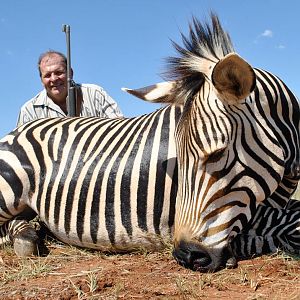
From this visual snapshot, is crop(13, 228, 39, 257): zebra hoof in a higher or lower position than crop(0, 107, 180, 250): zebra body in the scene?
lower

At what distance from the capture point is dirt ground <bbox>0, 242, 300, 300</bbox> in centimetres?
209

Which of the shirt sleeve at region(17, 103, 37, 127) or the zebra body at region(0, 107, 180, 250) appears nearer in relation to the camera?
the zebra body at region(0, 107, 180, 250)

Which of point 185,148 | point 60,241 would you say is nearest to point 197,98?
point 185,148

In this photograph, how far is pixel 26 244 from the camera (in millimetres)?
3205

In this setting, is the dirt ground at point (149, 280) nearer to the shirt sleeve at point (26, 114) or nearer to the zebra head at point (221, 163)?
the zebra head at point (221, 163)

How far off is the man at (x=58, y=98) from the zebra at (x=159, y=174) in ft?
5.41

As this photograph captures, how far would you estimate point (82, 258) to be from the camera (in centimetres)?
315

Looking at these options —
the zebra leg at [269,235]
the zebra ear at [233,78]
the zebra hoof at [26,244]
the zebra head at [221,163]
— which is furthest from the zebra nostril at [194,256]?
the zebra hoof at [26,244]

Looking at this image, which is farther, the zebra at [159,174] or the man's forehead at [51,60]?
the man's forehead at [51,60]

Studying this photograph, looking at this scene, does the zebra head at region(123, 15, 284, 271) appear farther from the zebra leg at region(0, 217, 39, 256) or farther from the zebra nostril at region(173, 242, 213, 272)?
the zebra leg at region(0, 217, 39, 256)

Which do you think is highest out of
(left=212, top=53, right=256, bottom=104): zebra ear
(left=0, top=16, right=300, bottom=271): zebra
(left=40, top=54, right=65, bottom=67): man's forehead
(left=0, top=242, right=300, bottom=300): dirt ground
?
(left=40, top=54, right=65, bottom=67): man's forehead

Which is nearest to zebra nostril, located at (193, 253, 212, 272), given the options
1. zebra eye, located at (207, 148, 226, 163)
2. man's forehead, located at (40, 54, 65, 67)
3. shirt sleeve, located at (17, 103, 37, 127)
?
zebra eye, located at (207, 148, 226, 163)

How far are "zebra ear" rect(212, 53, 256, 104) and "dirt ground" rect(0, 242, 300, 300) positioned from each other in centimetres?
89

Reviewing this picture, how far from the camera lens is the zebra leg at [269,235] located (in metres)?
2.67
